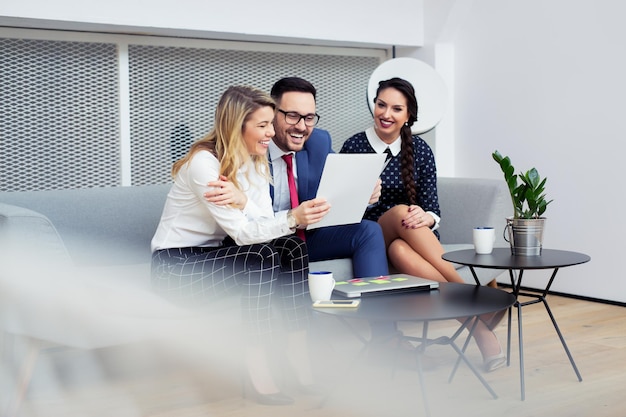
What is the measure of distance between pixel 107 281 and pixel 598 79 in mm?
2431

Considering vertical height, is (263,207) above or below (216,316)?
above

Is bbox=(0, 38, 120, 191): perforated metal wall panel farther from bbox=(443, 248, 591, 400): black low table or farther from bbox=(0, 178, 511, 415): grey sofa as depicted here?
bbox=(443, 248, 591, 400): black low table

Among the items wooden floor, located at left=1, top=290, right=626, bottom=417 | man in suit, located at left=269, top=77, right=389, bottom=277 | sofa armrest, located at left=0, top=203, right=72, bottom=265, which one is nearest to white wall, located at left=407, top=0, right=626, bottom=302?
wooden floor, located at left=1, top=290, right=626, bottom=417

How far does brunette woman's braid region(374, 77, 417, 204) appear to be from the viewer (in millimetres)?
3330

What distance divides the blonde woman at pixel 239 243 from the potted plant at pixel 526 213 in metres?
0.70

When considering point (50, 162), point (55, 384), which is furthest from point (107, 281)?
point (50, 162)

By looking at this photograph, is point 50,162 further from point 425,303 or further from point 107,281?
point 425,303

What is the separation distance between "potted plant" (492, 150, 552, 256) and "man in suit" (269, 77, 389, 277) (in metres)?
0.50

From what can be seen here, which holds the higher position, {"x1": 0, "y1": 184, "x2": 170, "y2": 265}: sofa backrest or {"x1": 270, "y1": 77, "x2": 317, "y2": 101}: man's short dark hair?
{"x1": 270, "y1": 77, "x2": 317, "y2": 101}: man's short dark hair

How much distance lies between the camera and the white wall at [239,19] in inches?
137

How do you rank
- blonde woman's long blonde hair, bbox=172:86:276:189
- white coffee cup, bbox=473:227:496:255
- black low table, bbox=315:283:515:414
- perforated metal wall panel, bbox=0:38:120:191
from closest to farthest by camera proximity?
black low table, bbox=315:283:515:414 < blonde woman's long blonde hair, bbox=172:86:276:189 < white coffee cup, bbox=473:227:496:255 < perforated metal wall panel, bbox=0:38:120:191

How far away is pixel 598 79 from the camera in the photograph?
3.87m

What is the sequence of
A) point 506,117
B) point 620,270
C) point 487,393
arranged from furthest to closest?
point 506,117 < point 620,270 < point 487,393

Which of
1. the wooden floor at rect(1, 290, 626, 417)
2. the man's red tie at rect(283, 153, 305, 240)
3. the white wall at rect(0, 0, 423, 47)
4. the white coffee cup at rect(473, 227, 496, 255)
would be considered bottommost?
the wooden floor at rect(1, 290, 626, 417)
